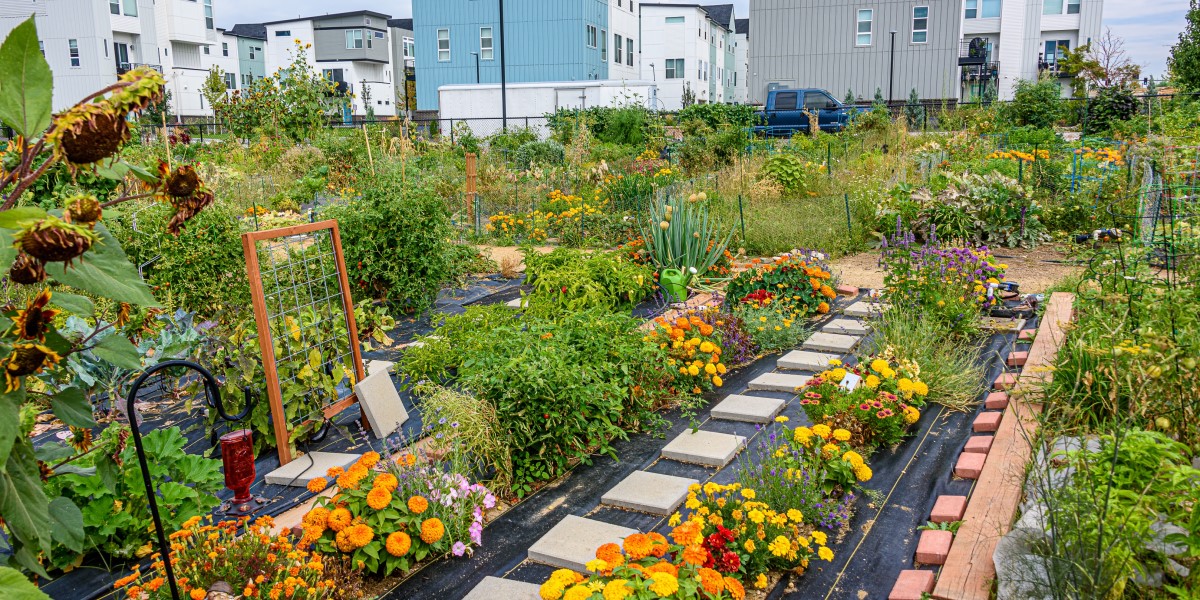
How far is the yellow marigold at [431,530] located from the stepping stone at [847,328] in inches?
154

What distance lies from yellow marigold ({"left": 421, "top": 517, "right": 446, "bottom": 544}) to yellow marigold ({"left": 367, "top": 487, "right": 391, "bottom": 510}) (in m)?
0.16

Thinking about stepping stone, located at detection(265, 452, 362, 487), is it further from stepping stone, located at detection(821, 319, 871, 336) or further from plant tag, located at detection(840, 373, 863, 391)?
stepping stone, located at detection(821, 319, 871, 336)

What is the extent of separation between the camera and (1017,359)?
5305 millimetres

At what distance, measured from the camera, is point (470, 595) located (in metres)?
2.96

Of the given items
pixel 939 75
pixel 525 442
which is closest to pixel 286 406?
pixel 525 442

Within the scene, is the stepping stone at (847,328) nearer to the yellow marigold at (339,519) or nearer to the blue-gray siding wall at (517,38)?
the yellow marigold at (339,519)

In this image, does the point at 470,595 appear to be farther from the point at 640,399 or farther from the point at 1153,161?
the point at 1153,161

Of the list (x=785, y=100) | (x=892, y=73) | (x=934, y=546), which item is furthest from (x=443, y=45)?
(x=934, y=546)

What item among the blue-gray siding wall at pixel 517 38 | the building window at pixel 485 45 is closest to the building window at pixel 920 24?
the blue-gray siding wall at pixel 517 38

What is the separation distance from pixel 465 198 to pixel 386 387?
22.1 feet

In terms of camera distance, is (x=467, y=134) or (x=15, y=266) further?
(x=467, y=134)

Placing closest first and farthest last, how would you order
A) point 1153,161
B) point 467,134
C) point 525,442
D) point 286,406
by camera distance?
point 525,442 → point 286,406 → point 1153,161 → point 467,134

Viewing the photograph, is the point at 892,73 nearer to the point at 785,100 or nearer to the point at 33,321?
the point at 785,100

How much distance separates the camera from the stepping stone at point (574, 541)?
316cm
